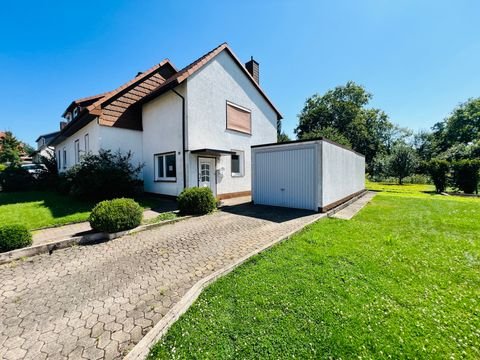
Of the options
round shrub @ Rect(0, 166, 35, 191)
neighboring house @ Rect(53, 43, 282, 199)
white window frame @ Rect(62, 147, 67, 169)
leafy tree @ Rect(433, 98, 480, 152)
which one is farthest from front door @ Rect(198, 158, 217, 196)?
leafy tree @ Rect(433, 98, 480, 152)

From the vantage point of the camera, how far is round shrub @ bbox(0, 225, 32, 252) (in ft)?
16.2

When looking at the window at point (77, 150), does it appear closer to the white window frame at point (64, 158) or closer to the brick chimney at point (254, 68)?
the white window frame at point (64, 158)

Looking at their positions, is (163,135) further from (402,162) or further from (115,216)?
(402,162)

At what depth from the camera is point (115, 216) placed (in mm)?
6270

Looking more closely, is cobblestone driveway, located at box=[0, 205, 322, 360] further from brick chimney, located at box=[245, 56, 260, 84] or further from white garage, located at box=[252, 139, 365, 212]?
brick chimney, located at box=[245, 56, 260, 84]

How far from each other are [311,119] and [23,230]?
44460mm

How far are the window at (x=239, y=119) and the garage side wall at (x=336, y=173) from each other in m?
6.38

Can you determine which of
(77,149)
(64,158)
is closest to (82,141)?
(77,149)

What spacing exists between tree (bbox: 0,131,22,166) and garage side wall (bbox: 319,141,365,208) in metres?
52.1

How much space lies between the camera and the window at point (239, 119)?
13434 millimetres

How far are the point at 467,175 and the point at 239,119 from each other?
830 inches

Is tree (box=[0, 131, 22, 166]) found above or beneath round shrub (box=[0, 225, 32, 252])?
above

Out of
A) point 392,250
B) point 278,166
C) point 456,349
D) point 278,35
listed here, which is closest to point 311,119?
point 278,35

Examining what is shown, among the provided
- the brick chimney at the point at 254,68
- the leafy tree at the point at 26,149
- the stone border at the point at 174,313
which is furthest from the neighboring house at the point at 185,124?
the leafy tree at the point at 26,149
